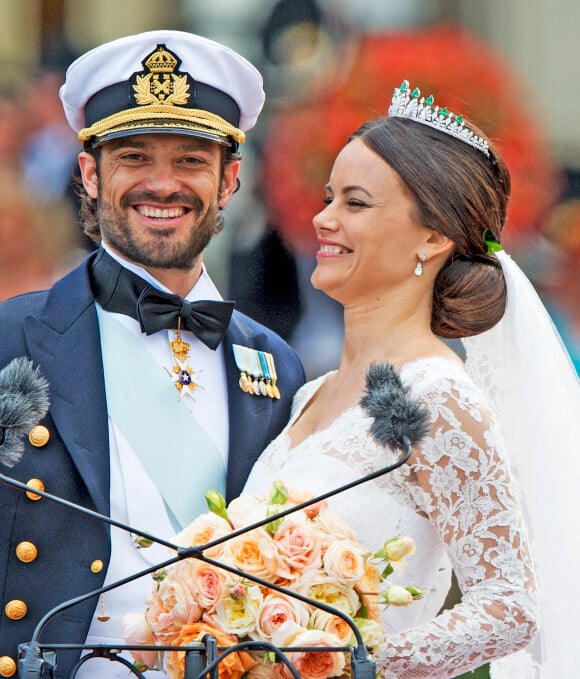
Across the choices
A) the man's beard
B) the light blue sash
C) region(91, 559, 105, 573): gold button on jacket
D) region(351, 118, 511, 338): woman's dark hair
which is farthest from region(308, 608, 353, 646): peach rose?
the man's beard

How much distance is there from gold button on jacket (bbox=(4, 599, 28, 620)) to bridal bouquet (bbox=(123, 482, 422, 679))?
551mm

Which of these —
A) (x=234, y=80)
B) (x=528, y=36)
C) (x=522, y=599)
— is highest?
(x=528, y=36)

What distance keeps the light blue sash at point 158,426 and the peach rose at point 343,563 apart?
84 cm

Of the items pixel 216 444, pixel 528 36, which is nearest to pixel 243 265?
pixel 528 36

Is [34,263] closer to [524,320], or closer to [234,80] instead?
[234,80]

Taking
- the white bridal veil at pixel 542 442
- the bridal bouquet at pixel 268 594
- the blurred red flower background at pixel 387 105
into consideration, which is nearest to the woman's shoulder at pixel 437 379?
the white bridal veil at pixel 542 442

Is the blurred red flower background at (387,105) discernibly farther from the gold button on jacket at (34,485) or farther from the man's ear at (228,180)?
the gold button on jacket at (34,485)

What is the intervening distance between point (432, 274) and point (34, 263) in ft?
7.02

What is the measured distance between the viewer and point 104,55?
3.29 metres

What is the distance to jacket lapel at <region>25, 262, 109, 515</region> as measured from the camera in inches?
114

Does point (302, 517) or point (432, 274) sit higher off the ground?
point (432, 274)

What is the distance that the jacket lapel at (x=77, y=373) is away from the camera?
2.90 m

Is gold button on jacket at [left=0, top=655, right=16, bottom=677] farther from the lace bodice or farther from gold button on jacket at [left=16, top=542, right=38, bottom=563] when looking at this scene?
the lace bodice

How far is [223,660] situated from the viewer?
6.97 feet
